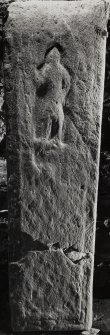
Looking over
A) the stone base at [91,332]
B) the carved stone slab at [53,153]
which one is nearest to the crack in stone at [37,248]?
the carved stone slab at [53,153]

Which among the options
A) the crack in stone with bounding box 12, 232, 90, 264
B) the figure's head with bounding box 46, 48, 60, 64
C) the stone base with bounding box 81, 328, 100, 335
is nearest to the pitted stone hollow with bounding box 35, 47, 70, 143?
the figure's head with bounding box 46, 48, 60, 64

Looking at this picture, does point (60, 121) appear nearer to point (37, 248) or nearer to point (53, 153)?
point (53, 153)

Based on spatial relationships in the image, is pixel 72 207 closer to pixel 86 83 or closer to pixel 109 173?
pixel 86 83

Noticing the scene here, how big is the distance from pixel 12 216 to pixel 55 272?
1.19ft

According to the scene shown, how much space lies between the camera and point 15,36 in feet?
7.03

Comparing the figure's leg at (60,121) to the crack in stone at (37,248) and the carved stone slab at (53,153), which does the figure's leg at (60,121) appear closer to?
the carved stone slab at (53,153)

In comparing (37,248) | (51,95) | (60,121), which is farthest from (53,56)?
(37,248)

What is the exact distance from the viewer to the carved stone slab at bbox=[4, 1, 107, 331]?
84.7 inches

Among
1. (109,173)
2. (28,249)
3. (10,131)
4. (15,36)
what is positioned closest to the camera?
(15,36)

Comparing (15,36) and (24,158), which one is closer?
(15,36)

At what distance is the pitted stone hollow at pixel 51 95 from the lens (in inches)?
86.7

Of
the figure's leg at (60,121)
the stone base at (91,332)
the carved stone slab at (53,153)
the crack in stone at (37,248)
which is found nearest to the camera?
the carved stone slab at (53,153)

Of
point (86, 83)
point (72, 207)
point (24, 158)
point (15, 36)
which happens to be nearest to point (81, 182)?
point (72, 207)

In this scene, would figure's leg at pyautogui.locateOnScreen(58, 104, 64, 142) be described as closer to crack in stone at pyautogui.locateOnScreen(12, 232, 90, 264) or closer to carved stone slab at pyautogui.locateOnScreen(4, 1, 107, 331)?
carved stone slab at pyautogui.locateOnScreen(4, 1, 107, 331)
